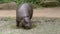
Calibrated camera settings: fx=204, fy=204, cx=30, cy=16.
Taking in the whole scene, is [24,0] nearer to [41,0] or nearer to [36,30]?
[41,0]

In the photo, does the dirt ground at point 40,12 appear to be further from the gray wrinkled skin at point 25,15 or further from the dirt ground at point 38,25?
the gray wrinkled skin at point 25,15

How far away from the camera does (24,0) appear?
28.7 ft

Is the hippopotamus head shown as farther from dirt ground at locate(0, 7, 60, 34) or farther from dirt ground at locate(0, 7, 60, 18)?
dirt ground at locate(0, 7, 60, 18)

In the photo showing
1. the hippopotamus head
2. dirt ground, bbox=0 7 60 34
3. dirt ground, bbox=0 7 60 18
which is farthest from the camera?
dirt ground, bbox=0 7 60 18

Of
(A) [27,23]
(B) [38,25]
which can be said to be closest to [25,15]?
(A) [27,23]

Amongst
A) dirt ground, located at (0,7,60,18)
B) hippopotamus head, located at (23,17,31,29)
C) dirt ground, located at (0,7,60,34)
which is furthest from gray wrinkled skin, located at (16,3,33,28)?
dirt ground, located at (0,7,60,18)

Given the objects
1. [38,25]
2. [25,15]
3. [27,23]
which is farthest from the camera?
[38,25]

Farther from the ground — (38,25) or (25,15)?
(25,15)

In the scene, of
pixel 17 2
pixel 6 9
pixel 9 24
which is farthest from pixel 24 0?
pixel 9 24

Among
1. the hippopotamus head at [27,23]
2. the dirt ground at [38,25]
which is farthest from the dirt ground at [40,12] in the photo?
the hippopotamus head at [27,23]

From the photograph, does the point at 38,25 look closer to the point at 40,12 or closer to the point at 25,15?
the point at 25,15

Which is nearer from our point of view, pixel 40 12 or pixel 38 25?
pixel 38 25

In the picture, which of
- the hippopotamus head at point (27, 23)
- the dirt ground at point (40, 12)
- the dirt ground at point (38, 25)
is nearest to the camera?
the dirt ground at point (38, 25)

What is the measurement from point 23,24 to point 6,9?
305 cm
